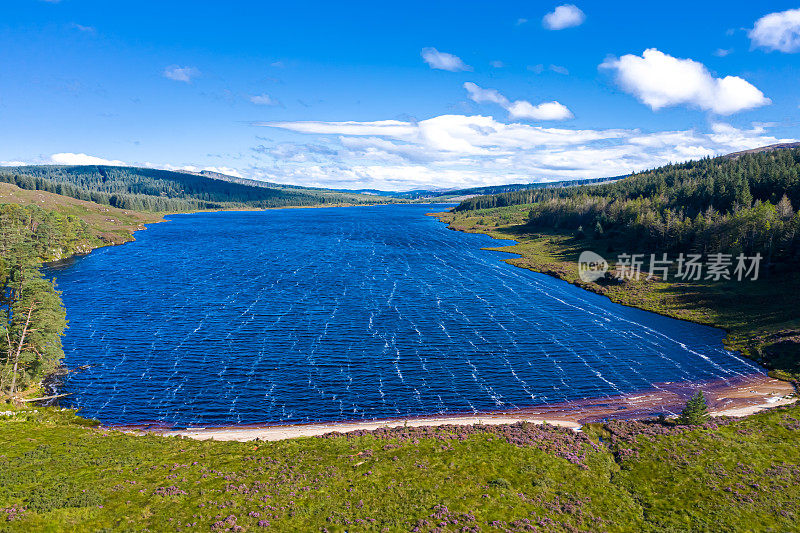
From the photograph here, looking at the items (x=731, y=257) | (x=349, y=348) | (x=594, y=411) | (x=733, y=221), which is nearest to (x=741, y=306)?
(x=731, y=257)

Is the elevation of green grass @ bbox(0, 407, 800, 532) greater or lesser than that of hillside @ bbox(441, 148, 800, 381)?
lesser

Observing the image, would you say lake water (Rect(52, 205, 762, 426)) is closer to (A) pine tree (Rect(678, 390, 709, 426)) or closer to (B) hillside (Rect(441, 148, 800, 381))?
(B) hillside (Rect(441, 148, 800, 381))

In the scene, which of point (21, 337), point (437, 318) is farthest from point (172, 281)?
point (437, 318)

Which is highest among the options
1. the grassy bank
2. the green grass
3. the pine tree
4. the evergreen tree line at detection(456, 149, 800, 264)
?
the evergreen tree line at detection(456, 149, 800, 264)

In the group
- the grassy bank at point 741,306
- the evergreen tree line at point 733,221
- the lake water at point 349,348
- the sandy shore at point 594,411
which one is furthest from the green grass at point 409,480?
the evergreen tree line at point 733,221

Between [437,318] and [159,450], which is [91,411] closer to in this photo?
[159,450]

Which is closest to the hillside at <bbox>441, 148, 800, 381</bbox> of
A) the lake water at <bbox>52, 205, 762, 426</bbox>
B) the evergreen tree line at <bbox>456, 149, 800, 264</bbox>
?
the evergreen tree line at <bbox>456, 149, 800, 264</bbox>

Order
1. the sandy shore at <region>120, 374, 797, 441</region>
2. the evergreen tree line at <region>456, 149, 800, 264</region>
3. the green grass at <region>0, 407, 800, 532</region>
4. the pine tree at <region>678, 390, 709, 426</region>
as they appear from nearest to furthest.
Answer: the green grass at <region>0, 407, 800, 532</region>, the sandy shore at <region>120, 374, 797, 441</region>, the pine tree at <region>678, 390, 709, 426</region>, the evergreen tree line at <region>456, 149, 800, 264</region>

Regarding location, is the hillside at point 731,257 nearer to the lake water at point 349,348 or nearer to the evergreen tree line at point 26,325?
the lake water at point 349,348
